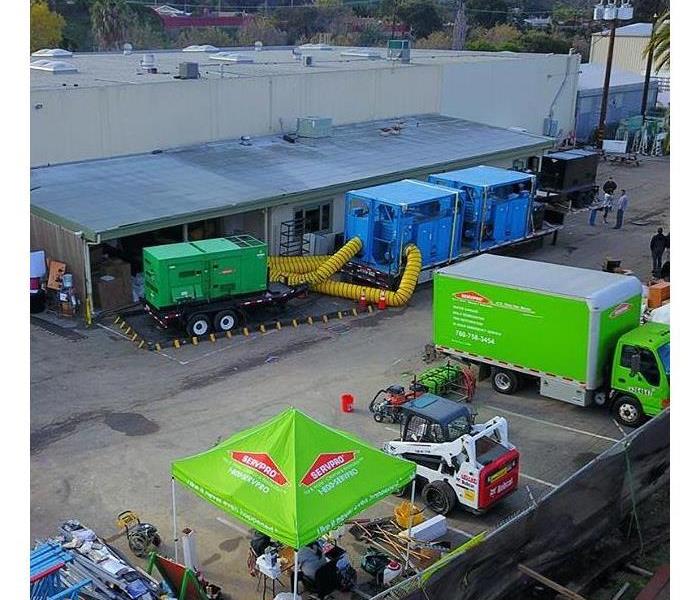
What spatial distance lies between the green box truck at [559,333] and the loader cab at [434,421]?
11.9 ft

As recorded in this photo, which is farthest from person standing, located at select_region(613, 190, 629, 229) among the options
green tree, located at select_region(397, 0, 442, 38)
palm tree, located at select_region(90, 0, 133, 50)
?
green tree, located at select_region(397, 0, 442, 38)

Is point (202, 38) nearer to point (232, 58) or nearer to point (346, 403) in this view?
point (232, 58)

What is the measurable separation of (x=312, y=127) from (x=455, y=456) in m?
22.0

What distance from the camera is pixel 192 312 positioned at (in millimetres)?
21859

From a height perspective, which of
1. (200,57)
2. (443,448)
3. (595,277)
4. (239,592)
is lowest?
(239,592)

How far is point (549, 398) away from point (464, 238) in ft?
34.7

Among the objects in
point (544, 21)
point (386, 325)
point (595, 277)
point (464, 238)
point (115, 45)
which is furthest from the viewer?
point (544, 21)

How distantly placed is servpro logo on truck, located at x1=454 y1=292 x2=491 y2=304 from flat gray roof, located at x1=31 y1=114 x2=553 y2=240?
887 centimetres

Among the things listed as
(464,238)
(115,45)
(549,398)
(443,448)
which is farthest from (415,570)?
(115,45)

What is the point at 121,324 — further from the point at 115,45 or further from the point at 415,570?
the point at 115,45

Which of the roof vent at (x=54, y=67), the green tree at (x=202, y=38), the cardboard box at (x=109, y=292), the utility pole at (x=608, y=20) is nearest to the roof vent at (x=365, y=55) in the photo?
the utility pole at (x=608, y=20)

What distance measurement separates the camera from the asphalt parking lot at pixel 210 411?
1449 centimetres

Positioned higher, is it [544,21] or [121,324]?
[544,21]

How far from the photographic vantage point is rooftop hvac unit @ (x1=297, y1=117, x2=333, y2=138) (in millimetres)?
33781
